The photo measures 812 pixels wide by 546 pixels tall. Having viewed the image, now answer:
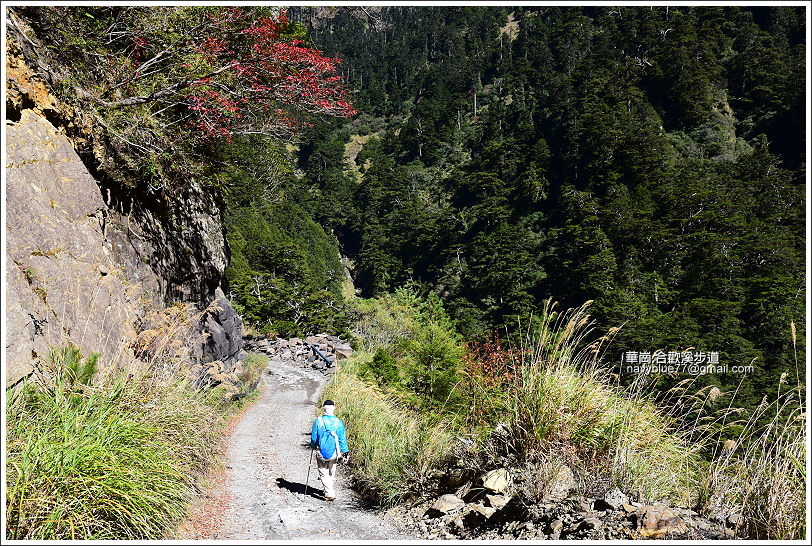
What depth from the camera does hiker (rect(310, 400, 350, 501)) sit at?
602 cm

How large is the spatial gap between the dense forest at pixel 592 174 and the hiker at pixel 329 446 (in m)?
5.65

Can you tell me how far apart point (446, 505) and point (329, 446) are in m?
2.16

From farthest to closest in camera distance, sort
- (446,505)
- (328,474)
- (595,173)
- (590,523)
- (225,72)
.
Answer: (595,173)
(225,72)
(328,474)
(446,505)
(590,523)

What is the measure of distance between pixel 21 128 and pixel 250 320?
3074cm

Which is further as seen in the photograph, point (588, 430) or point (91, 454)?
point (588, 430)

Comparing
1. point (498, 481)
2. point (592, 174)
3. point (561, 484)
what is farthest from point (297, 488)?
point (592, 174)

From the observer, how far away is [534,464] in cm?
403

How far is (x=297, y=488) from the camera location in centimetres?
648

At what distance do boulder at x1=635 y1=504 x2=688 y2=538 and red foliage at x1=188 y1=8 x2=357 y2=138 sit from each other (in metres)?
6.43

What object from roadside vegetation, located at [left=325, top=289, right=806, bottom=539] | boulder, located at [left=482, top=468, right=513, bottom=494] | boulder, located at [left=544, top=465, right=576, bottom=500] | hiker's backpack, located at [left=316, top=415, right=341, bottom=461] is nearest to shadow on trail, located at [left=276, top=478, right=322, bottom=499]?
hiker's backpack, located at [left=316, top=415, right=341, bottom=461]

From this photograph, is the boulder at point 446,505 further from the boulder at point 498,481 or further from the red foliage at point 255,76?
the red foliage at point 255,76

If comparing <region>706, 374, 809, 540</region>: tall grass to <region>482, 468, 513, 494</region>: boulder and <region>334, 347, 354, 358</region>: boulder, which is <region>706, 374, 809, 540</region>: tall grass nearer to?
<region>482, 468, 513, 494</region>: boulder

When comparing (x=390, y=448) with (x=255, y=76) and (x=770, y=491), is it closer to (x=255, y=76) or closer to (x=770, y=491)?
(x=770, y=491)

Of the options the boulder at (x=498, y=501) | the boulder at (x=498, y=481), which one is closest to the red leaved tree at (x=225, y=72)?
the boulder at (x=498, y=481)
